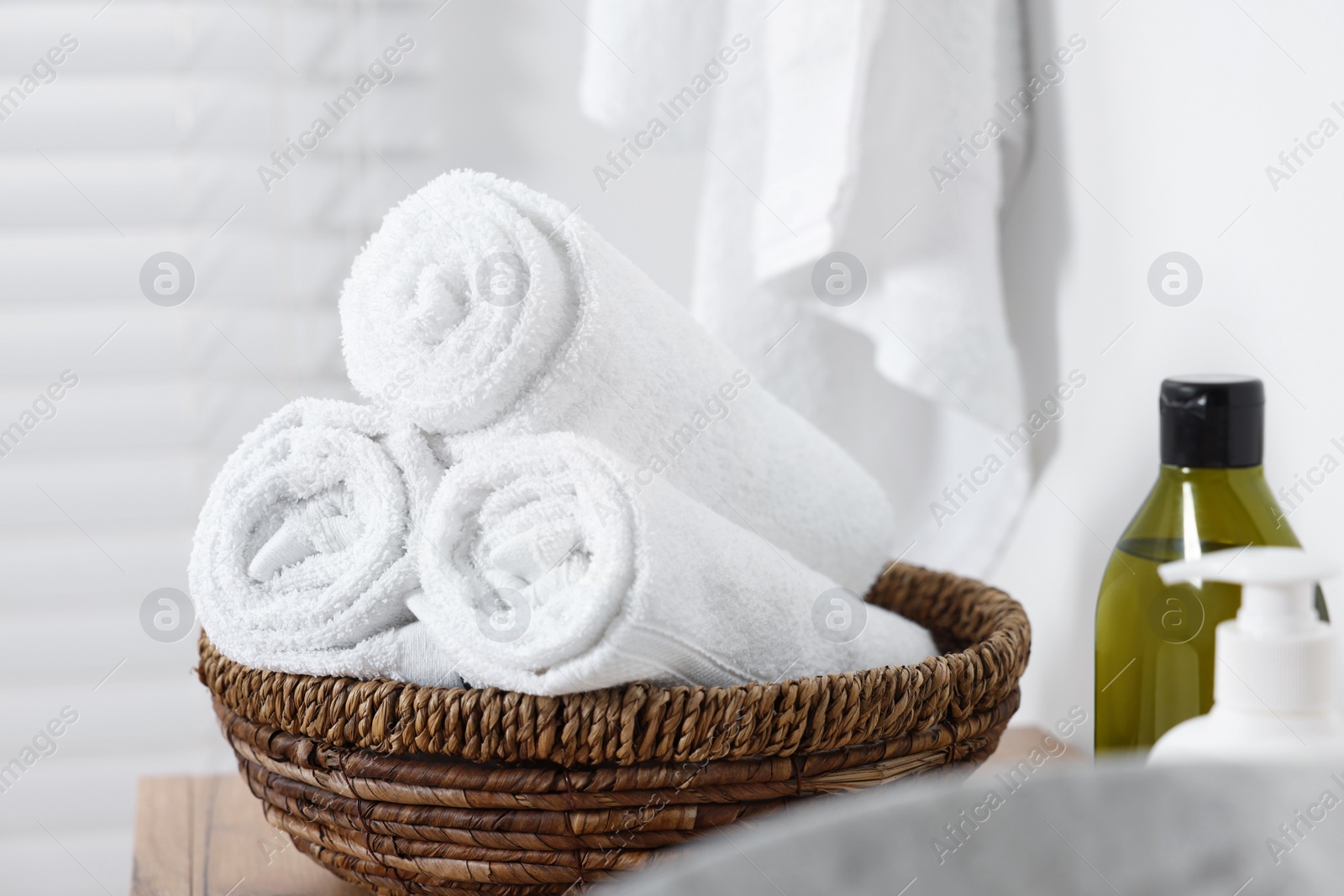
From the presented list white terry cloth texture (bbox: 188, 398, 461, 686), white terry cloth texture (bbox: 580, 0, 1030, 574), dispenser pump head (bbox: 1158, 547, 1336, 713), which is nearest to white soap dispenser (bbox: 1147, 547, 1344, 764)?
dispenser pump head (bbox: 1158, 547, 1336, 713)

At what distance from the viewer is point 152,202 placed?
2.94 ft

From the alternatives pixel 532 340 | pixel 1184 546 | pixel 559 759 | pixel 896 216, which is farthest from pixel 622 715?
pixel 896 216

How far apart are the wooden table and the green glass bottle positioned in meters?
0.07

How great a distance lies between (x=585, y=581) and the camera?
0.37 m

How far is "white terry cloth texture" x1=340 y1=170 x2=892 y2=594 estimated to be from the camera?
411 millimetres

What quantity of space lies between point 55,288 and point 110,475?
0.51 feet

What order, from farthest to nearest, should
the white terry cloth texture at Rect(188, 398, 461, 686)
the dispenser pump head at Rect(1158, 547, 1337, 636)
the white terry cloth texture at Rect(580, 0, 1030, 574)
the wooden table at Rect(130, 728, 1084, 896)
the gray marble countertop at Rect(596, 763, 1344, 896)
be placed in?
the white terry cloth texture at Rect(580, 0, 1030, 574) < the wooden table at Rect(130, 728, 1084, 896) < the white terry cloth texture at Rect(188, 398, 461, 686) < the dispenser pump head at Rect(1158, 547, 1337, 636) < the gray marble countertop at Rect(596, 763, 1344, 896)

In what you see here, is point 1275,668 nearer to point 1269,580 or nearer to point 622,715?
point 1269,580

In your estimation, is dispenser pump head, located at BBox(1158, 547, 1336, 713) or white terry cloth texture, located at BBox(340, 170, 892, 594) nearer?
dispenser pump head, located at BBox(1158, 547, 1336, 713)

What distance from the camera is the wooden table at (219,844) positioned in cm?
52

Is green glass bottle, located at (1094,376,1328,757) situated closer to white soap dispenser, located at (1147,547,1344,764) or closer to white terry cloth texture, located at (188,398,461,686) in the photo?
white soap dispenser, located at (1147,547,1344,764)

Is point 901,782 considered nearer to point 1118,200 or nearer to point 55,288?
point 1118,200

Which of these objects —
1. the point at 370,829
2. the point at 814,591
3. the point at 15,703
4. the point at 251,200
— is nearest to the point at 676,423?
the point at 814,591

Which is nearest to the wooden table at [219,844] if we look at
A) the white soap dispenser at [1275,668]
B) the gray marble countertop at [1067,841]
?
the white soap dispenser at [1275,668]
